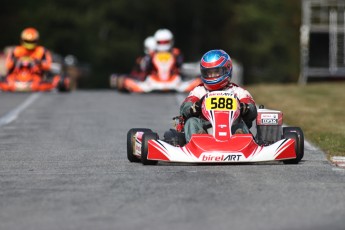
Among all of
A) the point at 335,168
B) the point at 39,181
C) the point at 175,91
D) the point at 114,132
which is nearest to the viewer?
the point at 39,181

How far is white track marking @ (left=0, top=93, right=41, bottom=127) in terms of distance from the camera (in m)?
20.2

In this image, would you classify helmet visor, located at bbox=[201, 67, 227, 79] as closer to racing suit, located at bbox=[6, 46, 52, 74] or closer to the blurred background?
racing suit, located at bbox=[6, 46, 52, 74]

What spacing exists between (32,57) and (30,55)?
0.16m

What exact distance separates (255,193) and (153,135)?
2.80m

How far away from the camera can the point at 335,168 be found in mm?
12172

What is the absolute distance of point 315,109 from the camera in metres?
23.9

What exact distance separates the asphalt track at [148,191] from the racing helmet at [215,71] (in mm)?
1282

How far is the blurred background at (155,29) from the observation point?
246 feet

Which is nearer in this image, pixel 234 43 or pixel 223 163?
pixel 223 163

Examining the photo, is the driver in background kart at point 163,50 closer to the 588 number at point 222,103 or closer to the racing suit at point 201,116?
the racing suit at point 201,116

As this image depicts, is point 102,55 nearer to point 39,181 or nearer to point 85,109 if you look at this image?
point 85,109

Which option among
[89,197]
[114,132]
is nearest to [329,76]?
[114,132]

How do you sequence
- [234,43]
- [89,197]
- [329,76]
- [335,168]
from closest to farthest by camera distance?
1. [89,197]
2. [335,168]
3. [329,76]
4. [234,43]

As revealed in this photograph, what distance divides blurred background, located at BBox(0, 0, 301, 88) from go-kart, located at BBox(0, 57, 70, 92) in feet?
123
